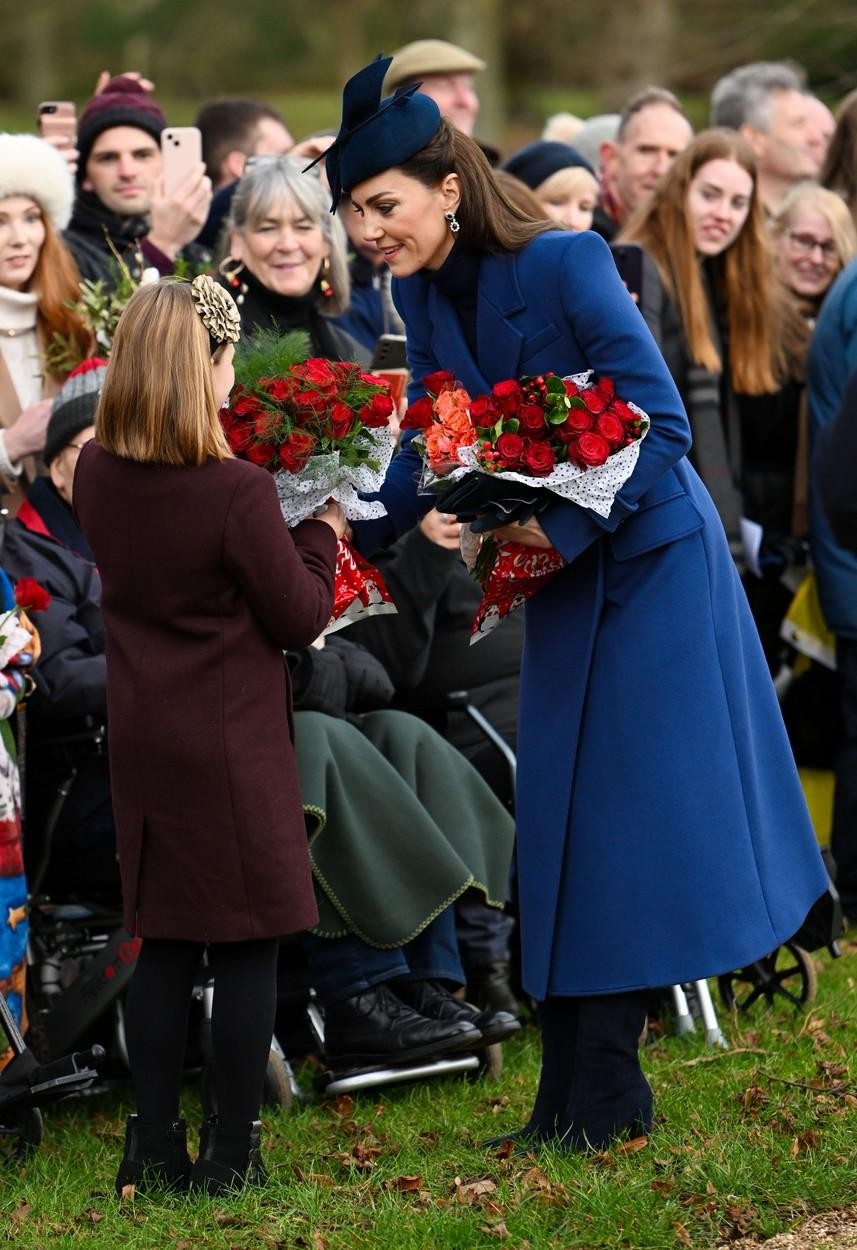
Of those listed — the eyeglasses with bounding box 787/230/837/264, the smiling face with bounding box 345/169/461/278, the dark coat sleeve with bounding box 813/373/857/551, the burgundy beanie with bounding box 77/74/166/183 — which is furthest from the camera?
the eyeglasses with bounding box 787/230/837/264

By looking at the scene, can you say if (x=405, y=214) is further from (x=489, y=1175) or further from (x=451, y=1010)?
(x=451, y=1010)

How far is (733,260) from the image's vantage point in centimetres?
741

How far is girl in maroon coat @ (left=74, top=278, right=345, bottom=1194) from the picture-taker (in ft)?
13.6

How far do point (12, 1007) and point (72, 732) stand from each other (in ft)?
2.50

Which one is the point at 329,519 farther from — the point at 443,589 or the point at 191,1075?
the point at 191,1075

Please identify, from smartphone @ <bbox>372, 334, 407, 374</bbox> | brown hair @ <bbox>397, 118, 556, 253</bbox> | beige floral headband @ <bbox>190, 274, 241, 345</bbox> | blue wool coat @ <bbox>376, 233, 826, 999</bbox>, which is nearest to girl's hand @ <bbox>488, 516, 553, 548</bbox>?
blue wool coat @ <bbox>376, 233, 826, 999</bbox>

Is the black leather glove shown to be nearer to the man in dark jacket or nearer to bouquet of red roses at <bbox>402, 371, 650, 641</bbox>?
bouquet of red roses at <bbox>402, 371, 650, 641</bbox>

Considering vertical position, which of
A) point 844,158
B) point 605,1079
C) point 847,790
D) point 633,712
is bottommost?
point 605,1079

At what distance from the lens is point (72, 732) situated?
17.4 ft

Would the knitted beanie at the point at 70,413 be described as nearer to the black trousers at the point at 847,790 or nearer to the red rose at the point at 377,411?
the red rose at the point at 377,411

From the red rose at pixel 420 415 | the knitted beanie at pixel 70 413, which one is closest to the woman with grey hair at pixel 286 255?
the knitted beanie at pixel 70 413

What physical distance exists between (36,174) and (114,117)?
126 cm

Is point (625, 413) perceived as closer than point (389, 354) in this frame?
Yes

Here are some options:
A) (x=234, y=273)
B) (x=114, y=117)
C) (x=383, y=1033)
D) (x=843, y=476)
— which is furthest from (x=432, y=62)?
(x=843, y=476)
